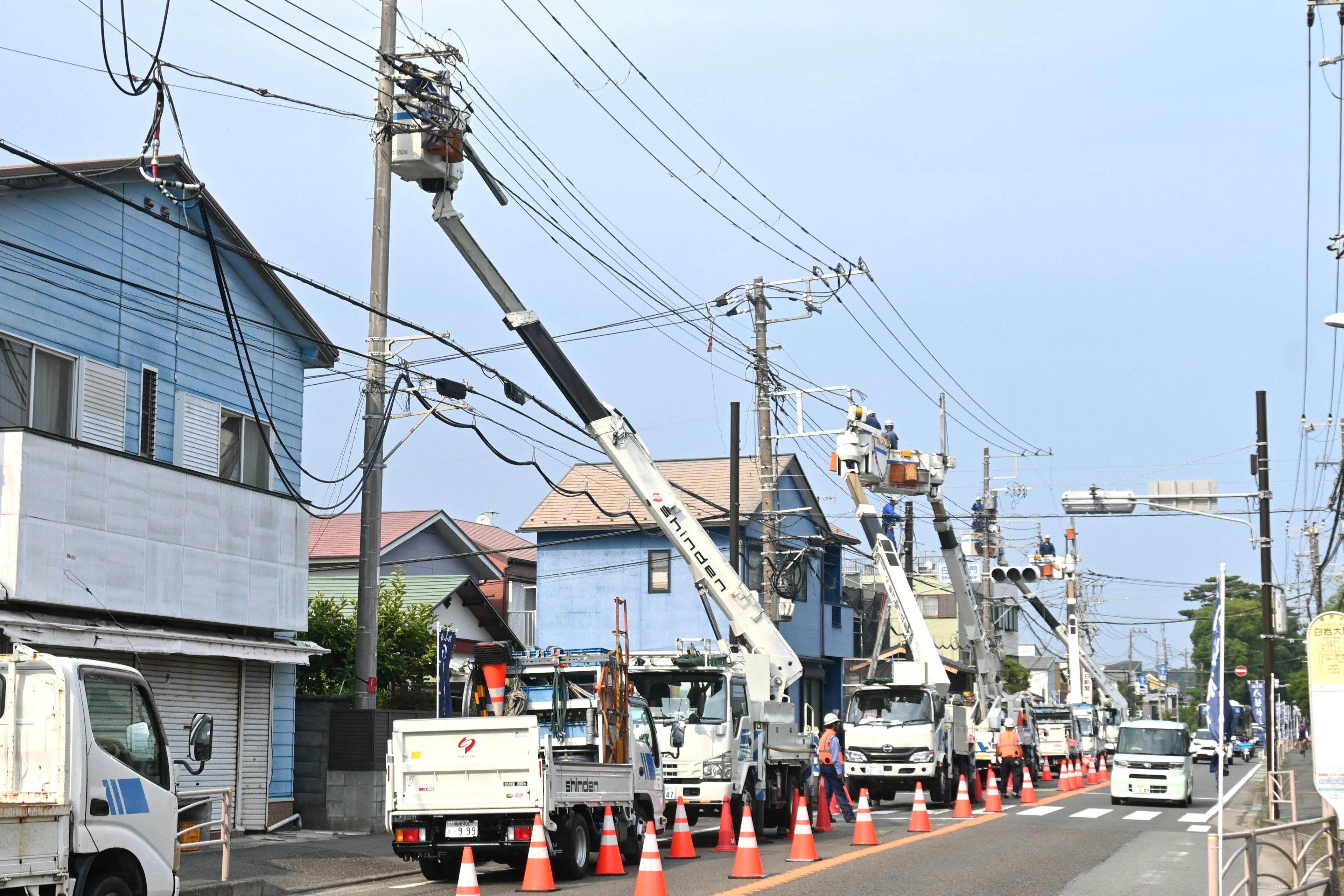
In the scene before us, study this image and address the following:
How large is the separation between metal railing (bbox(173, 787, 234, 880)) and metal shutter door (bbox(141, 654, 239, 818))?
0.19 meters

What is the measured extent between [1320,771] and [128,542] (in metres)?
13.4

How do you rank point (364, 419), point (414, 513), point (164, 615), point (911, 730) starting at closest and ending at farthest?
point (164, 615) < point (364, 419) < point (911, 730) < point (414, 513)

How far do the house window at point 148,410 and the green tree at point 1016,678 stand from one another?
63.9 meters

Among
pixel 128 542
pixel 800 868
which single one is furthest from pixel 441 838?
pixel 128 542

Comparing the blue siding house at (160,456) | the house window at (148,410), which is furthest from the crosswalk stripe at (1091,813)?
the house window at (148,410)

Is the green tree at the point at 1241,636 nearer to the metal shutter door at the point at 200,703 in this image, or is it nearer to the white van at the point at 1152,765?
the white van at the point at 1152,765

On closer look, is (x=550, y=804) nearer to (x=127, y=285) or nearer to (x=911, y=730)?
(x=127, y=285)

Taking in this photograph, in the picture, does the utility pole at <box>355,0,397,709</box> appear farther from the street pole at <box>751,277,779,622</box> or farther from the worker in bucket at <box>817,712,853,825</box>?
the street pole at <box>751,277,779,622</box>

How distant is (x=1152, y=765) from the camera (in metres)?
31.4

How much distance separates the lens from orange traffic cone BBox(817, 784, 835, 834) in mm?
23234

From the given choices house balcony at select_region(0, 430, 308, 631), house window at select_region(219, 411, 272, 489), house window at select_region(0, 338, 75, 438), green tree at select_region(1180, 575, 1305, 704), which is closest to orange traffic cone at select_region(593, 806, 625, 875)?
house balcony at select_region(0, 430, 308, 631)

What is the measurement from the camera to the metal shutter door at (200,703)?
18922 millimetres

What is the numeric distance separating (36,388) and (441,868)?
7595mm

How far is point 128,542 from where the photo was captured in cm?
1753
